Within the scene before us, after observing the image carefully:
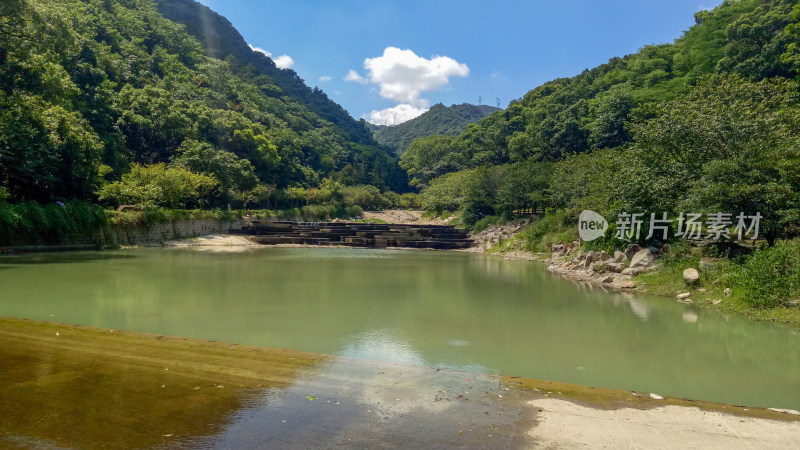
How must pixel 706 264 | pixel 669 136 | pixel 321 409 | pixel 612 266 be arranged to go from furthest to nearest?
pixel 612 266, pixel 669 136, pixel 706 264, pixel 321 409

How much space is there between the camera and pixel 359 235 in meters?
30.9

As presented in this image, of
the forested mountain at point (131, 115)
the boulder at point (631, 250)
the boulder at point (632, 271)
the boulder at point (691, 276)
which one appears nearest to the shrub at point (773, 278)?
the boulder at point (691, 276)

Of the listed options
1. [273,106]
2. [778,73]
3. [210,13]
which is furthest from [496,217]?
[210,13]

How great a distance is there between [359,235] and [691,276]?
2198 centimetres

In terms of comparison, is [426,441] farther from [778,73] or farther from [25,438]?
[778,73]

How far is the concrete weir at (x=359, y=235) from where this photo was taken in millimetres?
30062

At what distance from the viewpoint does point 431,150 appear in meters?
66.1

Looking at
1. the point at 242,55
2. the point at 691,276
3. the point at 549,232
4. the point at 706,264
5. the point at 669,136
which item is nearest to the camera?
the point at 691,276

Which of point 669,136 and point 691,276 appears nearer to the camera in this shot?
point 691,276

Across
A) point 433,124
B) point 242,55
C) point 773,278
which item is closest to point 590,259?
point 773,278

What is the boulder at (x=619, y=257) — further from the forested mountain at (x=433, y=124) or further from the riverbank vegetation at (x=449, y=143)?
the forested mountain at (x=433, y=124)

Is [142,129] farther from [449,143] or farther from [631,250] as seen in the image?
[449,143]

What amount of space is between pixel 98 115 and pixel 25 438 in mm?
32769

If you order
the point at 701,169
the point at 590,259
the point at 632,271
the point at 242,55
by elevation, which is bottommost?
the point at 632,271
